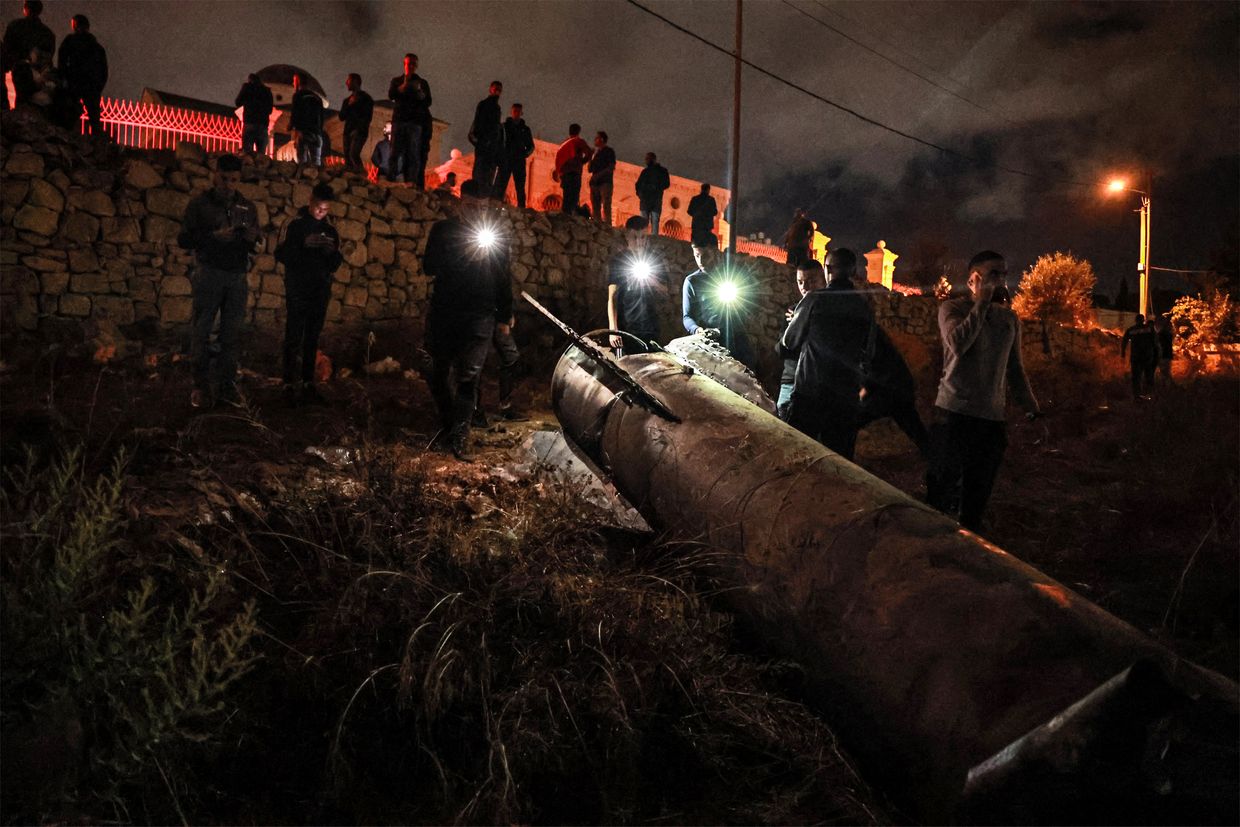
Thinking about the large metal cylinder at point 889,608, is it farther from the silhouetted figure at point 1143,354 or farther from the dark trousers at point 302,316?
the silhouetted figure at point 1143,354

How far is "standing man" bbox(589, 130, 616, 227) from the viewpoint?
1122cm

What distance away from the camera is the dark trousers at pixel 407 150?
29.8 feet

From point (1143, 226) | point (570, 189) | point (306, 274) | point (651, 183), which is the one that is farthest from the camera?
point (1143, 226)

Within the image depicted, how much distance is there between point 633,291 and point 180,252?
16.9 ft

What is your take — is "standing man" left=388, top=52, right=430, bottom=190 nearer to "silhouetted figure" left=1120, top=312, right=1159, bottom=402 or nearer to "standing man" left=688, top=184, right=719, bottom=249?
"standing man" left=688, top=184, right=719, bottom=249

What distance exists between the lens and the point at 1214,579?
3.25 m

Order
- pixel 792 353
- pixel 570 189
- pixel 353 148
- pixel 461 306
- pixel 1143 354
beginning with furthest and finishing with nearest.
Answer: pixel 570 189 < pixel 1143 354 < pixel 353 148 < pixel 461 306 < pixel 792 353

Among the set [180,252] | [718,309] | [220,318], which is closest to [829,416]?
[718,309]

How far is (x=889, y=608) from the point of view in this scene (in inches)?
72.1

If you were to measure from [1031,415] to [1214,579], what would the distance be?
40.8 inches

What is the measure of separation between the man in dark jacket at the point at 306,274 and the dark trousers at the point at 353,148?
431 cm

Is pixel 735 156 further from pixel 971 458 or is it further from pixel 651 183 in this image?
pixel 971 458

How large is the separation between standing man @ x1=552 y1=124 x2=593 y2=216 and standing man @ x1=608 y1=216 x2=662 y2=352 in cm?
602

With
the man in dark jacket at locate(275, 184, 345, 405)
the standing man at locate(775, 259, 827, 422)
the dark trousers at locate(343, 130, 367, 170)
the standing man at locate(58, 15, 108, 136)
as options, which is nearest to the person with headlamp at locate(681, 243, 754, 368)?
the standing man at locate(775, 259, 827, 422)
